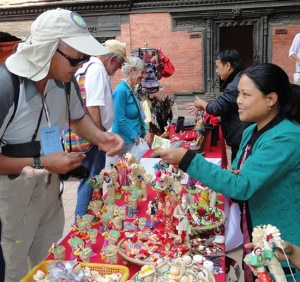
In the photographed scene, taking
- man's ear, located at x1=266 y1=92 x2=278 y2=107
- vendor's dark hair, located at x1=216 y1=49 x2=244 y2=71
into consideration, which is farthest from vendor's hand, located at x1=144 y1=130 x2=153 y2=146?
man's ear, located at x1=266 y1=92 x2=278 y2=107

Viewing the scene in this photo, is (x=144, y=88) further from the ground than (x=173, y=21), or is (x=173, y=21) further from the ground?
(x=173, y=21)

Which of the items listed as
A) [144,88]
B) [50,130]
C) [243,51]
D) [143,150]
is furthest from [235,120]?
[243,51]

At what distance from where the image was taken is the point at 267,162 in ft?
6.15

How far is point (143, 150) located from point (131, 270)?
7.80ft

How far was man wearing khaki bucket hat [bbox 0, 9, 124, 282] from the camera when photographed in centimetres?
190

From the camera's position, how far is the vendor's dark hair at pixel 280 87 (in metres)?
2.00

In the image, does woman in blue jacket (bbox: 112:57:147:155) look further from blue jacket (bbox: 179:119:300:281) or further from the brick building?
the brick building

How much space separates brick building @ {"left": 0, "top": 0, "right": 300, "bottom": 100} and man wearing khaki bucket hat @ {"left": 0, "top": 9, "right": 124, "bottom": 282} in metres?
7.64

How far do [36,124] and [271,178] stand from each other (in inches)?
47.4

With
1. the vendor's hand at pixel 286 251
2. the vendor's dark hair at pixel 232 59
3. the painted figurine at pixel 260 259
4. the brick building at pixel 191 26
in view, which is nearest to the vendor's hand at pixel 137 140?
the vendor's dark hair at pixel 232 59

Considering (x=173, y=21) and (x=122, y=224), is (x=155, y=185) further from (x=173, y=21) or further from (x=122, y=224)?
(x=173, y=21)

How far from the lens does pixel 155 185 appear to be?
250 centimetres

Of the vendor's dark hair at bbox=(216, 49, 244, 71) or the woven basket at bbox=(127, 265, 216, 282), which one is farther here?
the vendor's dark hair at bbox=(216, 49, 244, 71)

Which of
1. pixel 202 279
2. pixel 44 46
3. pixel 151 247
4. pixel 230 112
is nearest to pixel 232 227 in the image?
pixel 230 112
